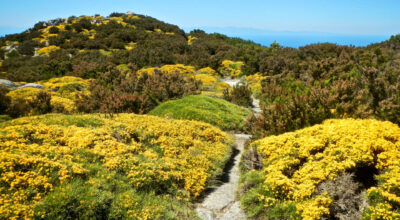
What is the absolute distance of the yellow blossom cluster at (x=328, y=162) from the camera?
17.3 ft

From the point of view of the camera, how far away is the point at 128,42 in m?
45.0

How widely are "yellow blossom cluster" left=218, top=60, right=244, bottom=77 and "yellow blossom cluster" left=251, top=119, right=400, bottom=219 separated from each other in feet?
81.2

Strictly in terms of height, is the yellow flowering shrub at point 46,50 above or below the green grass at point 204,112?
above

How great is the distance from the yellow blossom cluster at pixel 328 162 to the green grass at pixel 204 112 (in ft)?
18.8

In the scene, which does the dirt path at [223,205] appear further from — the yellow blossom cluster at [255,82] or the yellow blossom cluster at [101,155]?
the yellow blossom cluster at [255,82]

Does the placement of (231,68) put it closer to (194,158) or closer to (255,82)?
(255,82)

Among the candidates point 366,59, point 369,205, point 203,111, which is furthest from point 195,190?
point 366,59

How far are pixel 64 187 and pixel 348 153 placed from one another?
705cm

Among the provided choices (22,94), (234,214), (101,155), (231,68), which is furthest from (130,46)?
(234,214)

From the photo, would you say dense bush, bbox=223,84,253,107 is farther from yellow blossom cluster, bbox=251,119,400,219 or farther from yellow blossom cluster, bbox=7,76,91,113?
yellow blossom cluster, bbox=251,119,400,219

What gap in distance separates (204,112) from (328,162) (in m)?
8.36

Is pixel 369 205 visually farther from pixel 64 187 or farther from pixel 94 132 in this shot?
pixel 94 132

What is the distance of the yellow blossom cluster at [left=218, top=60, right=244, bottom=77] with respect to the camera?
3238cm

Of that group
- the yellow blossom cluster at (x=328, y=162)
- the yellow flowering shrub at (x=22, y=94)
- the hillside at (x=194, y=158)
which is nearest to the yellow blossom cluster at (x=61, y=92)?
the yellow flowering shrub at (x=22, y=94)
